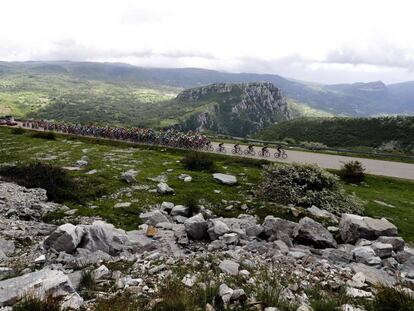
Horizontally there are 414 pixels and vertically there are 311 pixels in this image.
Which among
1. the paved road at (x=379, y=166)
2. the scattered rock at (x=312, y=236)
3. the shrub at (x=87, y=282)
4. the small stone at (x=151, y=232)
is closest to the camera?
the shrub at (x=87, y=282)

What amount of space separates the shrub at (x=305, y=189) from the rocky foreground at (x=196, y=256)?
9.30 feet

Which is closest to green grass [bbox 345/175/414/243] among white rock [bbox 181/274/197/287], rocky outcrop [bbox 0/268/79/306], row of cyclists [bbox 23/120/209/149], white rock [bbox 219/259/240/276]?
white rock [bbox 219/259/240/276]

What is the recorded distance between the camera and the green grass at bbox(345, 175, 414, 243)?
63.0ft

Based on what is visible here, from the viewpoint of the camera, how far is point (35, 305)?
636cm

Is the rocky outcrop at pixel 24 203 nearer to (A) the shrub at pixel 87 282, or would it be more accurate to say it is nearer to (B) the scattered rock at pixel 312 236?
(A) the shrub at pixel 87 282

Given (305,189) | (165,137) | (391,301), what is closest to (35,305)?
(391,301)

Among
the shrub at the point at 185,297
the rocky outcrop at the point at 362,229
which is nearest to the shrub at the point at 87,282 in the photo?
the shrub at the point at 185,297

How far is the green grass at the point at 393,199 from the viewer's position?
19.2 meters

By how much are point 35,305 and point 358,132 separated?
160 metres

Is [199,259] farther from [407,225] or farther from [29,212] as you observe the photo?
[407,225]

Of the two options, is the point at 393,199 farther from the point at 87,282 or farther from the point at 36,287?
the point at 36,287

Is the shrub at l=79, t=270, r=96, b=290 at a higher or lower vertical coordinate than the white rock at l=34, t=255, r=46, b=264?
higher

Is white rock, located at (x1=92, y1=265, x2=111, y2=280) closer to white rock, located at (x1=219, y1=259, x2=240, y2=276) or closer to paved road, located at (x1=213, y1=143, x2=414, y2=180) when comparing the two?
white rock, located at (x1=219, y1=259, x2=240, y2=276)

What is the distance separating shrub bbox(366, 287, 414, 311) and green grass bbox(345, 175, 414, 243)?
37.3ft
